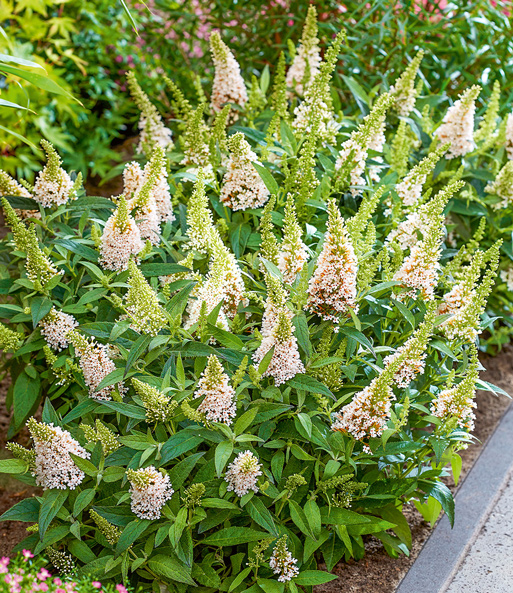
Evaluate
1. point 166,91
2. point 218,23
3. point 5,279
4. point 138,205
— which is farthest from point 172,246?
point 166,91

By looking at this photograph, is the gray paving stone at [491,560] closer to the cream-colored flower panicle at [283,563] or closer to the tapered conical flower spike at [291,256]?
the cream-colored flower panicle at [283,563]

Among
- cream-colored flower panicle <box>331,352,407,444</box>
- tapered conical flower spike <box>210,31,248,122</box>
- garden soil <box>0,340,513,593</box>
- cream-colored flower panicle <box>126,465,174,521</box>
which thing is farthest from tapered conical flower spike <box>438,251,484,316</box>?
tapered conical flower spike <box>210,31,248,122</box>

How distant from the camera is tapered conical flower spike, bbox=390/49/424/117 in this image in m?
2.80

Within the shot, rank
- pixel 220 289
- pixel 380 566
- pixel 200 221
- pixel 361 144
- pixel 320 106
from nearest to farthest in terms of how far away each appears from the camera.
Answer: pixel 220 289 < pixel 200 221 < pixel 380 566 < pixel 361 144 < pixel 320 106

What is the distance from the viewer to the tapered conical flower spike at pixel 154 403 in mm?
1630

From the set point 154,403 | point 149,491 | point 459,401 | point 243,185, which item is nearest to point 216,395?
point 154,403

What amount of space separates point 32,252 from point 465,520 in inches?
67.0

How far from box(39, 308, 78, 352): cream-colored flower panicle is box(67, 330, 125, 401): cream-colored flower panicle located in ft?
0.56

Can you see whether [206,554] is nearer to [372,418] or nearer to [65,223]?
[372,418]

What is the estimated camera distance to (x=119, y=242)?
2.05 meters

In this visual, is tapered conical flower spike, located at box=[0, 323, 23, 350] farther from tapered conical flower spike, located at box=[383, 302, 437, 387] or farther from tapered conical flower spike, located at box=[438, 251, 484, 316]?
tapered conical flower spike, located at box=[438, 251, 484, 316]

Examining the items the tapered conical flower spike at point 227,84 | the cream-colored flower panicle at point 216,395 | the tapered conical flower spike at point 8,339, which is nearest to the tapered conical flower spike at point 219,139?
the tapered conical flower spike at point 227,84

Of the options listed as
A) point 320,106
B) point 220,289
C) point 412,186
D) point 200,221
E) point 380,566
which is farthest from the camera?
point 320,106

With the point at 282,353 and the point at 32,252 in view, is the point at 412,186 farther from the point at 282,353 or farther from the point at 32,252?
the point at 32,252
